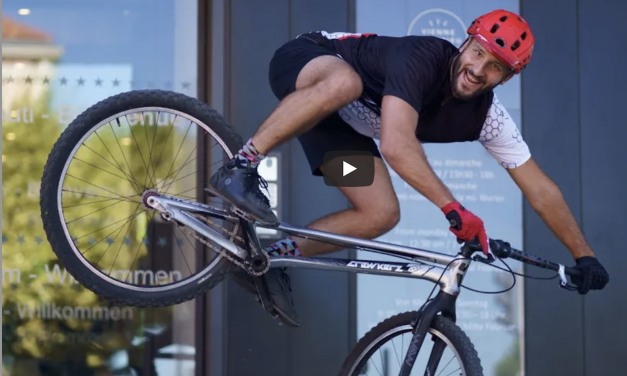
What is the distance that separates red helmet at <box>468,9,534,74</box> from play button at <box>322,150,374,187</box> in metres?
0.76

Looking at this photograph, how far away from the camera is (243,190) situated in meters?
3.35

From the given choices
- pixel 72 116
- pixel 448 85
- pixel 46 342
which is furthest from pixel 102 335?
pixel 448 85

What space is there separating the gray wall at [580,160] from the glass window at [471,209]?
0.10 metres

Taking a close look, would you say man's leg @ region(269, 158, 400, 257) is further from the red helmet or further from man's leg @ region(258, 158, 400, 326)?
the red helmet

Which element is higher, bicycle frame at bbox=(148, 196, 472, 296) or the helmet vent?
the helmet vent

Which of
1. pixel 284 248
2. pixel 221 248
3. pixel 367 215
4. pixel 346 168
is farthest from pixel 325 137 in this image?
pixel 221 248

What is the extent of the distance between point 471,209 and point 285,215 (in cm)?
105

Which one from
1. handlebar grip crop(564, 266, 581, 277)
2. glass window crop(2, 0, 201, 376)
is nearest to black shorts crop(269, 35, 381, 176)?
handlebar grip crop(564, 266, 581, 277)

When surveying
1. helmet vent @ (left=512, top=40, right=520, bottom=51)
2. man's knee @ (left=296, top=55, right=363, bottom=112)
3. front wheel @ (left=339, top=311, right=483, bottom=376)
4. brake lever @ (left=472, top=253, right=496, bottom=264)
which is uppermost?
helmet vent @ (left=512, top=40, right=520, bottom=51)

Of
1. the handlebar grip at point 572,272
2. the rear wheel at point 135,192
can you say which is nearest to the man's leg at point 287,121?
the handlebar grip at point 572,272

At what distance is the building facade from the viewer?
5242 millimetres

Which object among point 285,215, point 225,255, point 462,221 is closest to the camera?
point 462,221

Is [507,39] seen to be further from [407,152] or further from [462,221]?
[462,221]

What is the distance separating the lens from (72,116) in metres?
5.34
